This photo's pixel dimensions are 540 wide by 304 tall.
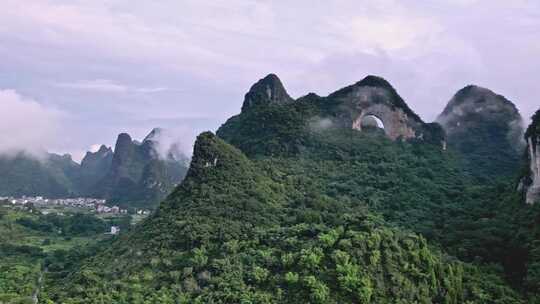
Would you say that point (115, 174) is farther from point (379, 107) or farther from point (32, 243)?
point (379, 107)

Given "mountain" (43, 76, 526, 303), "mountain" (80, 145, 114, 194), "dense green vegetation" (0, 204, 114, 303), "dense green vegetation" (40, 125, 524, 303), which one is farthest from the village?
"dense green vegetation" (40, 125, 524, 303)

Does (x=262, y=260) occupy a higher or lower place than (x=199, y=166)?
lower

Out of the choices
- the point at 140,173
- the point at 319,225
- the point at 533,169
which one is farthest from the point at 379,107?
the point at 140,173

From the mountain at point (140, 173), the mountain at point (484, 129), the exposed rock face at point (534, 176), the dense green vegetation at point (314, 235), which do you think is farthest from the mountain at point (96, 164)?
the exposed rock face at point (534, 176)

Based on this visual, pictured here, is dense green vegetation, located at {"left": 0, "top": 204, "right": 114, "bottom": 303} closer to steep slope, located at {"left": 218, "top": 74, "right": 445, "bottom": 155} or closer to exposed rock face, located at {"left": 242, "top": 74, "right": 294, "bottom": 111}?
steep slope, located at {"left": 218, "top": 74, "right": 445, "bottom": 155}

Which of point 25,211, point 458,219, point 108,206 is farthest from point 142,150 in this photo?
point 458,219

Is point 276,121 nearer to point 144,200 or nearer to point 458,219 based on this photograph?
point 458,219

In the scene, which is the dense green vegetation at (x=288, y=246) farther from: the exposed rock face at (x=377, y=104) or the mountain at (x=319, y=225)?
the exposed rock face at (x=377, y=104)
